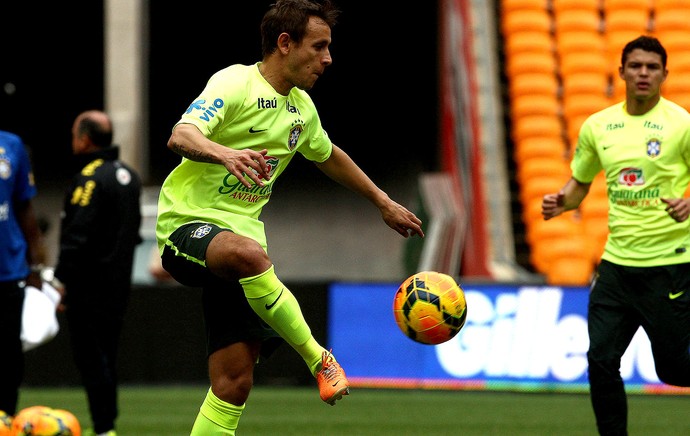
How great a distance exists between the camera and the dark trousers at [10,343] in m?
7.37

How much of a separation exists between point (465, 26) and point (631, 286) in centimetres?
1115

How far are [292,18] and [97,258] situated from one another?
3.19 m

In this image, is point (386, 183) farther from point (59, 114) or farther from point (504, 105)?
point (59, 114)

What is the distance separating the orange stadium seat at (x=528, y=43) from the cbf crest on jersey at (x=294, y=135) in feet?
42.8

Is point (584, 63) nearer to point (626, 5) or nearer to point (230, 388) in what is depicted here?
point (626, 5)

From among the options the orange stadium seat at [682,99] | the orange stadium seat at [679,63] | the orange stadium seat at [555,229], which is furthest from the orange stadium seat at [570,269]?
the orange stadium seat at [679,63]

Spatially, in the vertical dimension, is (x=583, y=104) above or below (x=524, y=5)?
below

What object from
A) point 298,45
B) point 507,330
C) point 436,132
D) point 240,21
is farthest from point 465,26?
point 298,45

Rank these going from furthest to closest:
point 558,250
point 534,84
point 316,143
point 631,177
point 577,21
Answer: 1. point 577,21
2. point 534,84
3. point 558,250
4. point 631,177
5. point 316,143

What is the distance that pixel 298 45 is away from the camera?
18.2 ft

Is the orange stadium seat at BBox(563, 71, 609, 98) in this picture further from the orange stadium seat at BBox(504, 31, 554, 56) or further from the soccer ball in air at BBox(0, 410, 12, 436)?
the soccer ball in air at BBox(0, 410, 12, 436)

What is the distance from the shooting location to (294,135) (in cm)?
573

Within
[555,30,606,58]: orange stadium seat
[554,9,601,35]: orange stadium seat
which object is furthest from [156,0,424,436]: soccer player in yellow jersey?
[554,9,601,35]: orange stadium seat

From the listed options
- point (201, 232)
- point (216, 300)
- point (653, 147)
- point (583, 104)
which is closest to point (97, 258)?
point (216, 300)
